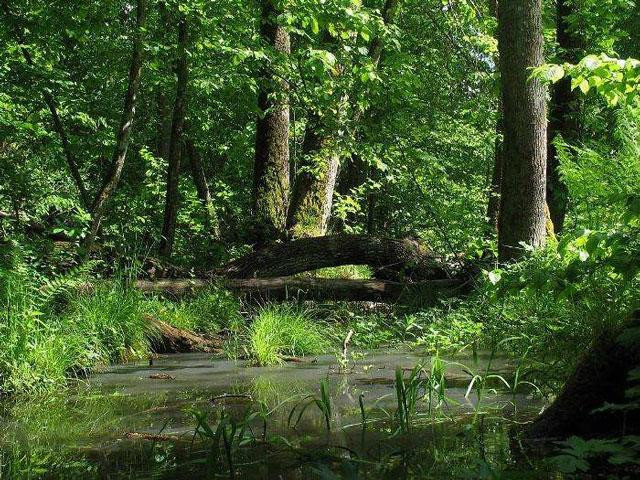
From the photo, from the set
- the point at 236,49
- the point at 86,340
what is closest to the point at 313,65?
the point at 236,49

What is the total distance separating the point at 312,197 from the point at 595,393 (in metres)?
9.97

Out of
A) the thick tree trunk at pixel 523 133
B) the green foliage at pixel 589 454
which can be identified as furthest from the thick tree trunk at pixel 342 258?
the green foliage at pixel 589 454

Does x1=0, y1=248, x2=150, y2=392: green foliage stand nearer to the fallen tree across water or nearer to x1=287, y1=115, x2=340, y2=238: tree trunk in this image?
the fallen tree across water

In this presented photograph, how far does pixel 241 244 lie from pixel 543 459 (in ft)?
36.1

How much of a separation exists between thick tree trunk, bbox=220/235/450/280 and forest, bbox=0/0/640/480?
3 centimetres

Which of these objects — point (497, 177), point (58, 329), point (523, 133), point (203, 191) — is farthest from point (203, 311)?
point (203, 191)

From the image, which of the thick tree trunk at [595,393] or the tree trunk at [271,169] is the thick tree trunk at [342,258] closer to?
the tree trunk at [271,169]

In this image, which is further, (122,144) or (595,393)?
(122,144)

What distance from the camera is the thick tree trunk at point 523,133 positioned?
815 cm

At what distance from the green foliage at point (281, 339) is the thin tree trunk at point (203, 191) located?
7932mm

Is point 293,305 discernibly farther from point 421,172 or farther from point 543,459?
point 543,459

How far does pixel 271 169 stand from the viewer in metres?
13.3

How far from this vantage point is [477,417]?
325cm

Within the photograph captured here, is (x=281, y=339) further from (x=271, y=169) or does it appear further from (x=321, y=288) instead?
(x=271, y=169)
